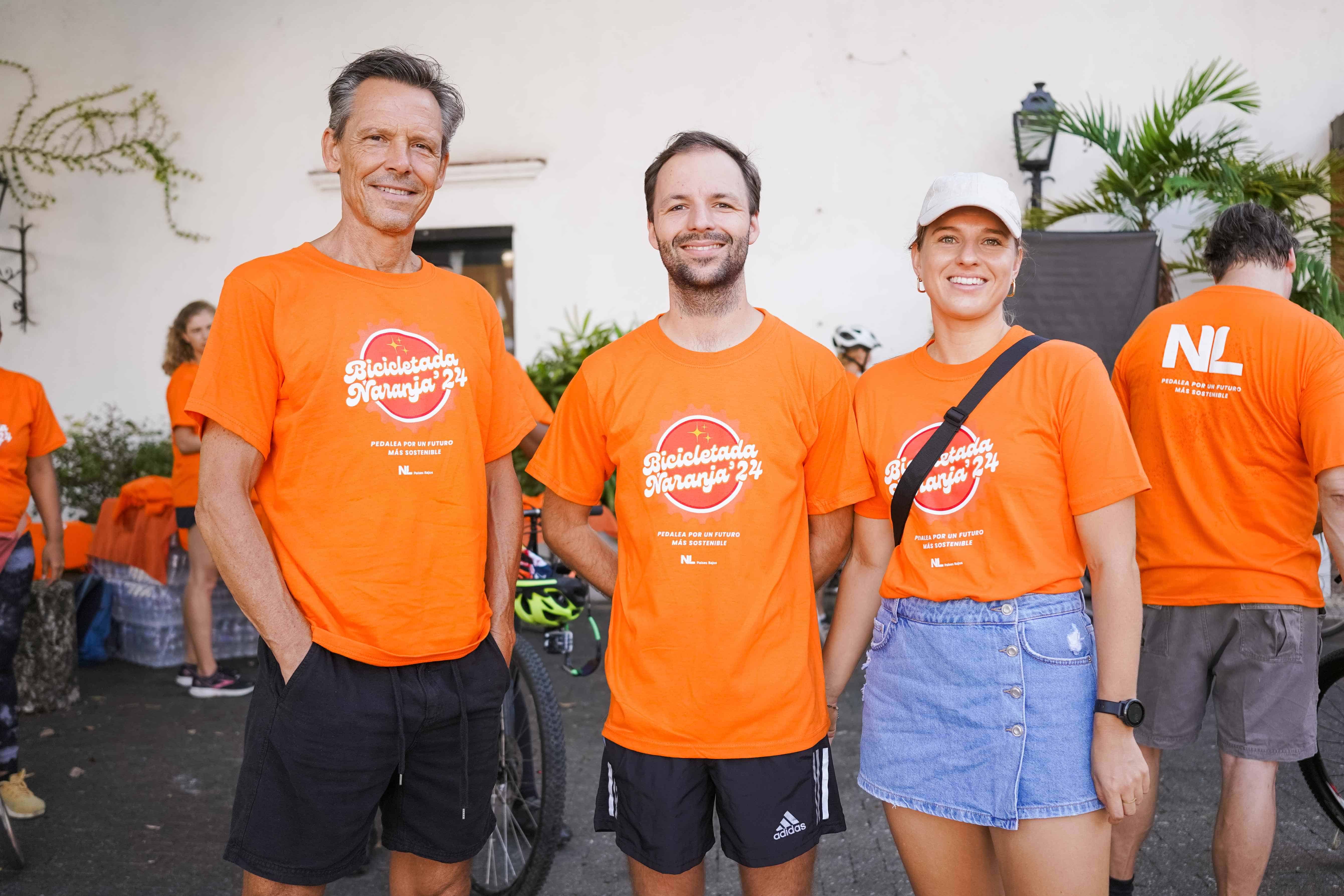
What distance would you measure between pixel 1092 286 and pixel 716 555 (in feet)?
16.5

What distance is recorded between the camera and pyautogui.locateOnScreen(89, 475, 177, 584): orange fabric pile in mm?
5906

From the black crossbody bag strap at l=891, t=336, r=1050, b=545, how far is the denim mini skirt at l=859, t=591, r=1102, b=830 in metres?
0.21

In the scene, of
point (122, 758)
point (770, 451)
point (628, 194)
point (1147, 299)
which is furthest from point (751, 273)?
point (770, 451)

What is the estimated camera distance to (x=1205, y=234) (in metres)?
6.52

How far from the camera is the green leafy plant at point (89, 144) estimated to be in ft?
27.7

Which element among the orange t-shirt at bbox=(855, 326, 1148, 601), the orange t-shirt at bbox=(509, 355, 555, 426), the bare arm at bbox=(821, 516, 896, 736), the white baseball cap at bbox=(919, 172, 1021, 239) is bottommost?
the bare arm at bbox=(821, 516, 896, 736)

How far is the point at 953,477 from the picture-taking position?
1.96 meters

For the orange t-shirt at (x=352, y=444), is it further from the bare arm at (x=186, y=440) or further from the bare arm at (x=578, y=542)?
the bare arm at (x=186, y=440)

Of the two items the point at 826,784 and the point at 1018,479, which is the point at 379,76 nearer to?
the point at 1018,479

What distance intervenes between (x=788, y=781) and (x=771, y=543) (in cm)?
50

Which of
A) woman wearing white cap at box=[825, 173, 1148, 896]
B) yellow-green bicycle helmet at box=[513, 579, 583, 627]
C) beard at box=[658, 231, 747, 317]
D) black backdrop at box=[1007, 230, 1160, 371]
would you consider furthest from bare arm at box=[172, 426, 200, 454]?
black backdrop at box=[1007, 230, 1160, 371]

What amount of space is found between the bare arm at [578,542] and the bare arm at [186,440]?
11.2 ft

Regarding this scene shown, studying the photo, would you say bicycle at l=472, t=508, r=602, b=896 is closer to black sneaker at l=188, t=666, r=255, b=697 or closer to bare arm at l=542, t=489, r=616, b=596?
bare arm at l=542, t=489, r=616, b=596

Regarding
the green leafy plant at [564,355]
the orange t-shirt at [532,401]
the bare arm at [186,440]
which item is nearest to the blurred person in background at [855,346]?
the green leafy plant at [564,355]
